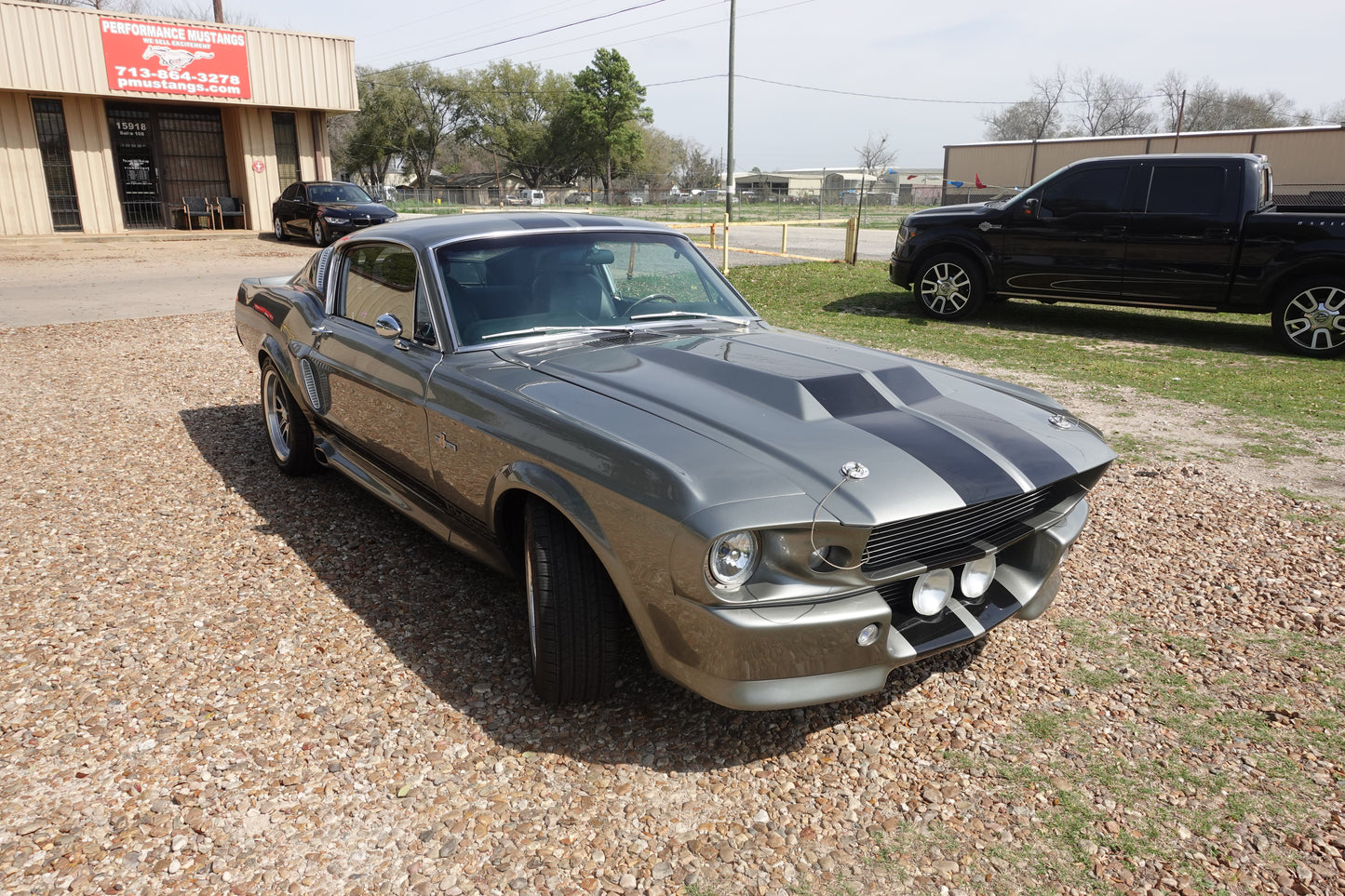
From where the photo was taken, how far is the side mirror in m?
3.84

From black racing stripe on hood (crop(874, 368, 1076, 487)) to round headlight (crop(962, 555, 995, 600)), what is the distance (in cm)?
29

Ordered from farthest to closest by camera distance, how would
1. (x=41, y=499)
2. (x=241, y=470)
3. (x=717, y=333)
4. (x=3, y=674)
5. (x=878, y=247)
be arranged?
(x=878, y=247) < (x=241, y=470) < (x=41, y=499) < (x=717, y=333) < (x=3, y=674)

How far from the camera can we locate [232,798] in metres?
2.68

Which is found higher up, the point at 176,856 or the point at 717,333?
the point at 717,333

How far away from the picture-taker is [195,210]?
82.1ft

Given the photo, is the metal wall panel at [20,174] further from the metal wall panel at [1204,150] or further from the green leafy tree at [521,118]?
the green leafy tree at [521,118]

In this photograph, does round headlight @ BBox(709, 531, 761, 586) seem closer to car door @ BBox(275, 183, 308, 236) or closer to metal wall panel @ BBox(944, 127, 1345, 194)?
car door @ BBox(275, 183, 308, 236)

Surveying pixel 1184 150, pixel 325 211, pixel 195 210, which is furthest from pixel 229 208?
pixel 1184 150

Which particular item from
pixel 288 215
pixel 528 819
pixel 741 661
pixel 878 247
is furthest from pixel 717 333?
pixel 288 215

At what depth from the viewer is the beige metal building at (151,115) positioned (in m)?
21.9

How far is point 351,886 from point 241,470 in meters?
3.94

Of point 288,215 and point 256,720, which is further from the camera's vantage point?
point 288,215

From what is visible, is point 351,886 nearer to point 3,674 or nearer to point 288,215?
point 3,674

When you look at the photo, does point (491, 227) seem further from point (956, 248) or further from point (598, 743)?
point (956, 248)
